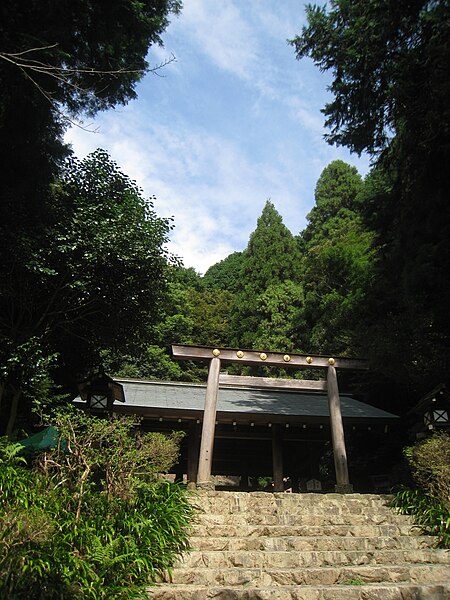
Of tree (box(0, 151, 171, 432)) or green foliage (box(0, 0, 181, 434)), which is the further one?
tree (box(0, 151, 171, 432))

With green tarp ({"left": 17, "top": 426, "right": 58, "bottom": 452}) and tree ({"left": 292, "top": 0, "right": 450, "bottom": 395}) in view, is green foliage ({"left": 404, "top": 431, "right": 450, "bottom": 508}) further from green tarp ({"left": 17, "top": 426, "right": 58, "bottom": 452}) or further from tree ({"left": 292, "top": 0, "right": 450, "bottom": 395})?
green tarp ({"left": 17, "top": 426, "right": 58, "bottom": 452})

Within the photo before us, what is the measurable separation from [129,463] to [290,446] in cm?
845

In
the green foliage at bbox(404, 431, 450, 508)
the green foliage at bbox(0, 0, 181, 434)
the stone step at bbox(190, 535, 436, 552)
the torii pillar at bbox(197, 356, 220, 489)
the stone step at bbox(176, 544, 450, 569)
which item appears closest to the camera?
the stone step at bbox(176, 544, 450, 569)

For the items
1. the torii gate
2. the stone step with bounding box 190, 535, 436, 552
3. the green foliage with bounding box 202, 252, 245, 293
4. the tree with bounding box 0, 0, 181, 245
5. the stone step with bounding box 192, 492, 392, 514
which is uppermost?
the green foliage with bounding box 202, 252, 245, 293

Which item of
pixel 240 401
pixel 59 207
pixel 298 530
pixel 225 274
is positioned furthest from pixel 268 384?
pixel 225 274

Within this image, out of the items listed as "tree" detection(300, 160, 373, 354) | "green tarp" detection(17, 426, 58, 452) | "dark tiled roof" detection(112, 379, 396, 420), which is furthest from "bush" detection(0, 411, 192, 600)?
"tree" detection(300, 160, 373, 354)

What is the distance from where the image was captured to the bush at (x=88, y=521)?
3904 millimetres

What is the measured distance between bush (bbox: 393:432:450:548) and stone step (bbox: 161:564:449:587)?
1.28 metres

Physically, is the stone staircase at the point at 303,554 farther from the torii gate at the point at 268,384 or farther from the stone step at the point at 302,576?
the torii gate at the point at 268,384

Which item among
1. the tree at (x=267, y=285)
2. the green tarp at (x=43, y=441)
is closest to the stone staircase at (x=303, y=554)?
the green tarp at (x=43, y=441)

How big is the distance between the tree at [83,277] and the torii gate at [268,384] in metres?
1.54

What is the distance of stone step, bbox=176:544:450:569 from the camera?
192 inches

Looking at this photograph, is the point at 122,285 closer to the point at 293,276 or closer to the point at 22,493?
the point at 22,493

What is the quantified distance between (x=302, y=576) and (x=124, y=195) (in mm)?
7430
